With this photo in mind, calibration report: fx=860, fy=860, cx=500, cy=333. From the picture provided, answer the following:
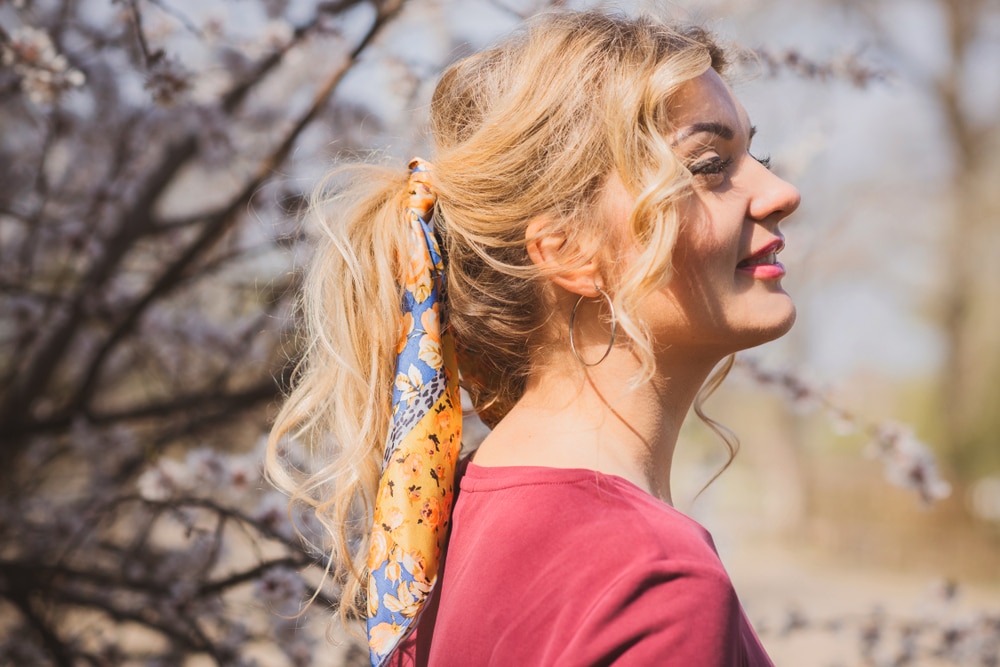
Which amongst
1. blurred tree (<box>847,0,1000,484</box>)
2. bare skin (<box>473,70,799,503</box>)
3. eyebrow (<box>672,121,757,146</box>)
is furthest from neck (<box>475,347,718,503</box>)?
blurred tree (<box>847,0,1000,484</box>)

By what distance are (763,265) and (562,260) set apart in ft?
0.77

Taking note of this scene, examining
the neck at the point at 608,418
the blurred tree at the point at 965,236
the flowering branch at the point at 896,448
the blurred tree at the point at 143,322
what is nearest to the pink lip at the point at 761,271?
the neck at the point at 608,418

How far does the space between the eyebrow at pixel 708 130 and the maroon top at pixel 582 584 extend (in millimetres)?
404

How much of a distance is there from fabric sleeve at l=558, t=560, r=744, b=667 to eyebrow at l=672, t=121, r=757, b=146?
0.49 meters

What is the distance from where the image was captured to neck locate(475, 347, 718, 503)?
3.20ft

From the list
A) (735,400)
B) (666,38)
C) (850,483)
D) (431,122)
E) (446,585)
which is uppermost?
(666,38)

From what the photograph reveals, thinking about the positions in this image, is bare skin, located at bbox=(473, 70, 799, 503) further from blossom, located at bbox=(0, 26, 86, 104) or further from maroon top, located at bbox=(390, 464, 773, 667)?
blossom, located at bbox=(0, 26, 86, 104)

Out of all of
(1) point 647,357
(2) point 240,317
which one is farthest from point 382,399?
(2) point 240,317

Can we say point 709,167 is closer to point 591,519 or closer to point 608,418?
point 608,418

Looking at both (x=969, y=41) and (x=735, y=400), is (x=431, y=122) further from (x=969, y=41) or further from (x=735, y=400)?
(x=735, y=400)

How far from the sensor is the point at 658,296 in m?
0.98

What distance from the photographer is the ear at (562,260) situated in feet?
3.29

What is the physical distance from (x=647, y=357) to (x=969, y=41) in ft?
39.9

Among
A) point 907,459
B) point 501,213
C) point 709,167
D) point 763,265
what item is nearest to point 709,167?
point 709,167
